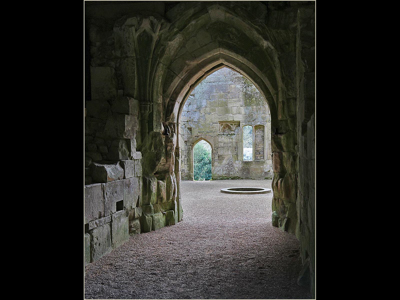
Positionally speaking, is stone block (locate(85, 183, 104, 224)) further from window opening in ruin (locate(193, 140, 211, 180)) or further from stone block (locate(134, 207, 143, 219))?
window opening in ruin (locate(193, 140, 211, 180))

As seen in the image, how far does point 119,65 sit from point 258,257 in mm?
3403

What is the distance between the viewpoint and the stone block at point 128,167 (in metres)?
4.69

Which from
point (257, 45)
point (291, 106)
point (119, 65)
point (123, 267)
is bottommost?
point (123, 267)

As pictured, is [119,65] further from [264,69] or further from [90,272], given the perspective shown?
[90,272]

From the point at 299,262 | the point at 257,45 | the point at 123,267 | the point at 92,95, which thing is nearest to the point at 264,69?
the point at 257,45

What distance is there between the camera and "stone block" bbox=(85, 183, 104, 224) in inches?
142

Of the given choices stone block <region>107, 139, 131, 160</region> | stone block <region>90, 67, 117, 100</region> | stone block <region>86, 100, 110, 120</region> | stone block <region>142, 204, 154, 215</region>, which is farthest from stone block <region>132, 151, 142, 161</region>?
stone block <region>90, 67, 117, 100</region>

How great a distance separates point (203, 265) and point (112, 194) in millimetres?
1509

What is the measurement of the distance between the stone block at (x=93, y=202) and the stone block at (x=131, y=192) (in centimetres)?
73

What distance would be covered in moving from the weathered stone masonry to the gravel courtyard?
1.24 ft

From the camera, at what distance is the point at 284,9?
15.2 ft

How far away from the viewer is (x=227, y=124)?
52.5 feet

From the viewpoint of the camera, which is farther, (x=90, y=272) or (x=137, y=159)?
(x=137, y=159)

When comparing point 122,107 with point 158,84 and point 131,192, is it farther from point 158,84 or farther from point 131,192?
point 131,192
